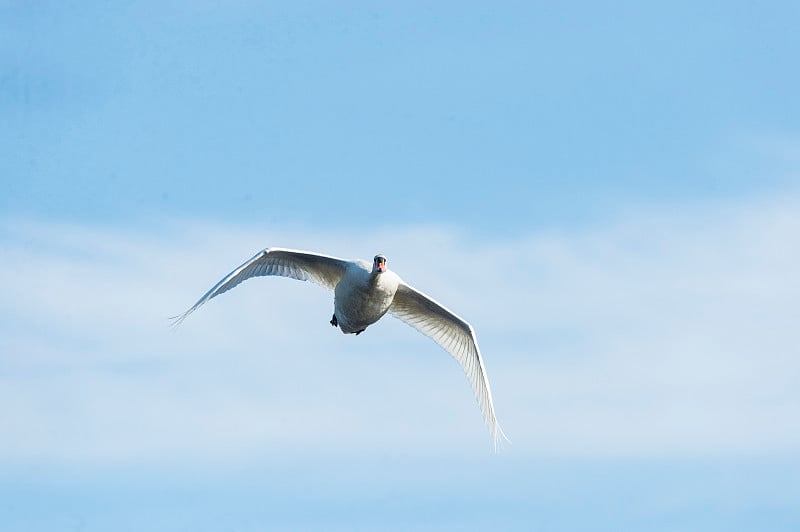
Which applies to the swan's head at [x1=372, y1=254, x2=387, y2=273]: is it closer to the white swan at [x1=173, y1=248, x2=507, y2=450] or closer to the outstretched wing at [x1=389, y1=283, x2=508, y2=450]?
the white swan at [x1=173, y1=248, x2=507, y2=450]

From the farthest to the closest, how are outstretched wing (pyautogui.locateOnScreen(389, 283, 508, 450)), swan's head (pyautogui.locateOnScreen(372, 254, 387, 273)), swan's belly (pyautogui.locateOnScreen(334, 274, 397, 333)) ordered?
outstretched wing (pyautogui.locateOnScreen(389, 283, 508, 450))
swan's belly (pyautogui.locateOnScreen(334, 274, 397, 333))
swan's head (pyautogui.locateOnScreen(372, 254, 387, 273))

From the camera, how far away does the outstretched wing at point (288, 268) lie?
4732cm

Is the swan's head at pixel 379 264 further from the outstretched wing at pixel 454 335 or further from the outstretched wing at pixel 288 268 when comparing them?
the outstretched wing at pixel 454 335

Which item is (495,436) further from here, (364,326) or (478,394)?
(364,326)

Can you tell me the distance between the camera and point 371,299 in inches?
1884

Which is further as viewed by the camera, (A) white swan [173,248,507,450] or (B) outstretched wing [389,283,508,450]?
(B) outstretched wing [389,283,508,450]

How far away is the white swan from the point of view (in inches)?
1866

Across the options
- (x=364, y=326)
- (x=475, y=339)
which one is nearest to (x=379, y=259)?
(x=364, y=326)

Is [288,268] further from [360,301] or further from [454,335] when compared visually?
[454,335]

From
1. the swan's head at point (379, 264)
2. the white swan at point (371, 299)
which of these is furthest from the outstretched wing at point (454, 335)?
the swan's head at point (379, 264)

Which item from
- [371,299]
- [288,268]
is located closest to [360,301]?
[371,299]

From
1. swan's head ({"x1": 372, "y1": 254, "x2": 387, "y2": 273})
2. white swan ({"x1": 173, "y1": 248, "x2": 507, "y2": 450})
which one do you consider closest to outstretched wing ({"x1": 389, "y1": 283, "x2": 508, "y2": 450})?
white swan ({"x1": 173, "y1": 248, "x2": 507, "y2": 450})

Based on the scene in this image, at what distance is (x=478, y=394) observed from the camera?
2112 inches

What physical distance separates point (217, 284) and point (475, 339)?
10751mm
